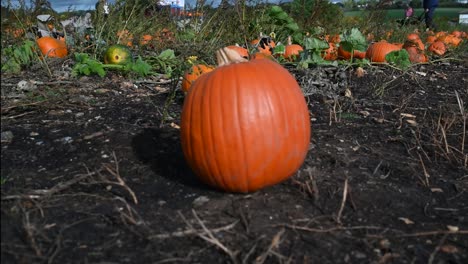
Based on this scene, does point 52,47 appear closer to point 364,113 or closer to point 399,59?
point 364,113

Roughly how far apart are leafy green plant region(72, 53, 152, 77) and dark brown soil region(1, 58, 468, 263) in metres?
0.57

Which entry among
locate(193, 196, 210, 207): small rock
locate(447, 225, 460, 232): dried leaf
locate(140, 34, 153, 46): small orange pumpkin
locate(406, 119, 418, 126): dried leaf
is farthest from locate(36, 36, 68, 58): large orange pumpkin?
locate(447, 225, 460, 232): dried leaf

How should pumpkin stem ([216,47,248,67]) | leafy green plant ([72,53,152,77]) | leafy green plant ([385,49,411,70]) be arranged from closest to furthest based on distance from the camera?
1. pumpkin stem ([216,47,248,67])
2. leafy green plant ([72,53,152,77])
3. leafy green plant ([385,49,411,70])

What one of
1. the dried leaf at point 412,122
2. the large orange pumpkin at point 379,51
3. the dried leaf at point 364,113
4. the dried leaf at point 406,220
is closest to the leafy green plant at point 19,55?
the dried leaf at point 364,113

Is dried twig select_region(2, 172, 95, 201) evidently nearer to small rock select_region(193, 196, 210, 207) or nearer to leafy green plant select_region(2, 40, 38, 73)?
small rock select_region(193, 196, 210, 207)

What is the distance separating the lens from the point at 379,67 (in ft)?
18.8

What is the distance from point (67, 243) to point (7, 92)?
2132mm

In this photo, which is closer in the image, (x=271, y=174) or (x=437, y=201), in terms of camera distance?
(x=271, y=174)

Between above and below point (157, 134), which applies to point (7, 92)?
above

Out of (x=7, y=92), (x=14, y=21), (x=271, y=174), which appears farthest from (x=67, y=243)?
(x=14, y=21)

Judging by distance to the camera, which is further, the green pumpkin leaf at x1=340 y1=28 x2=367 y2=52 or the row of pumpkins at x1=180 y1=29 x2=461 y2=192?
the green pumpkin leaf at x1=340 y1=28 x2=367 y2=52

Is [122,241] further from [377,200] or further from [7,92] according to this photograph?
[7,92]

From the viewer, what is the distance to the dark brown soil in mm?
1814

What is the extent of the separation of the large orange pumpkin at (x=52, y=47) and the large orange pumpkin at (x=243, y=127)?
2951mm
